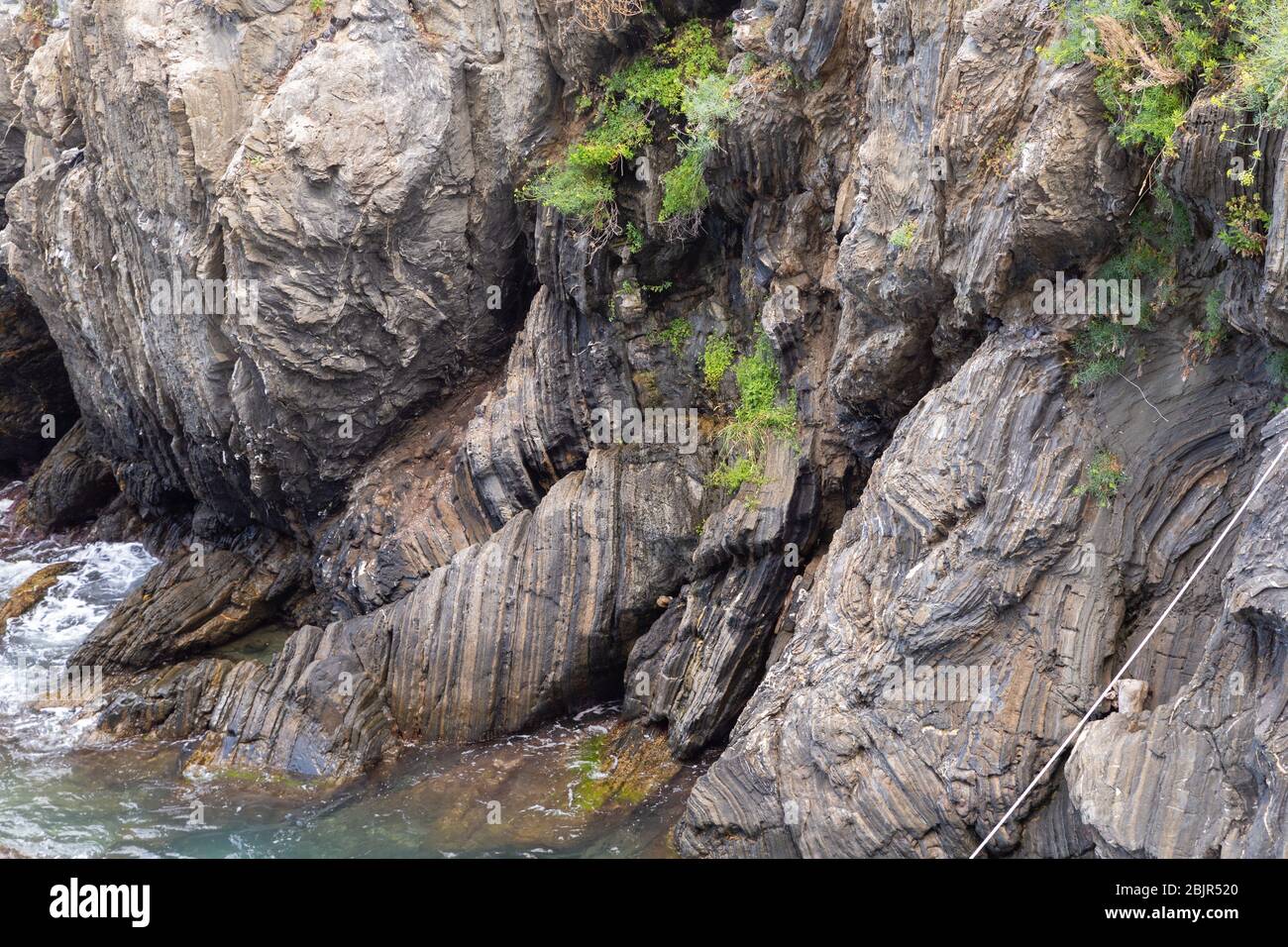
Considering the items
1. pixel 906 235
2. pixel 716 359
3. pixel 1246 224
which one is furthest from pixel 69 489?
pixel 1246 224

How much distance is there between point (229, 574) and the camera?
1703cm

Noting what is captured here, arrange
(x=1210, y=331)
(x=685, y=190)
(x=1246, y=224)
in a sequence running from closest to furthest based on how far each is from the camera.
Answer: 1. (x=1246, y=224)
2. (x=1210, y=331)
3. (x=685, y=190)

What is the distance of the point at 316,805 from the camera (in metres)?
11.9

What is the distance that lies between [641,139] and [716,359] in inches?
118

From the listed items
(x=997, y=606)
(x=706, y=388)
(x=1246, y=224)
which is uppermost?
(x=1246, y=224)

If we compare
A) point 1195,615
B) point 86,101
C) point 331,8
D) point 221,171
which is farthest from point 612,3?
point 1195,615

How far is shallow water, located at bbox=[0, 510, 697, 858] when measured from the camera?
430 inches

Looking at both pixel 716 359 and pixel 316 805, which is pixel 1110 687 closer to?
pixel 716 359

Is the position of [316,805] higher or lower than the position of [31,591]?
lower

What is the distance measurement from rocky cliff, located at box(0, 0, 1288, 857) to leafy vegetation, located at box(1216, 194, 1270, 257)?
0.03 meters

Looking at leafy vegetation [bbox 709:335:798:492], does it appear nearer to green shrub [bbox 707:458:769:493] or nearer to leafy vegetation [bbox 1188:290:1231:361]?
green shrub [bbox 707:458:769:493]

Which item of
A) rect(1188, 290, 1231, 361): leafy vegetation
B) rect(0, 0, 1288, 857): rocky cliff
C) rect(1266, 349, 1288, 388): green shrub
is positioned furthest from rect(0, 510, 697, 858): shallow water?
rect(1266, 349, 1288, 388): green shrub

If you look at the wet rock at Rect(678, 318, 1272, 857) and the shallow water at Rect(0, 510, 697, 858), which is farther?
the shallow water at Rect(0, 510, 697, 858)

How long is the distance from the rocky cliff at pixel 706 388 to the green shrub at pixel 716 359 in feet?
0.28
